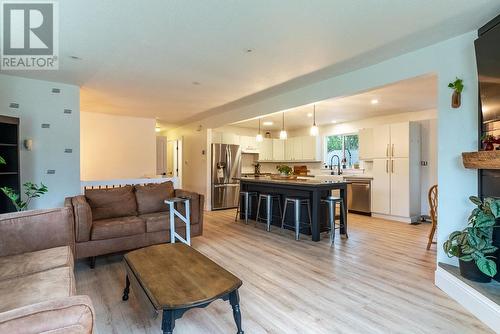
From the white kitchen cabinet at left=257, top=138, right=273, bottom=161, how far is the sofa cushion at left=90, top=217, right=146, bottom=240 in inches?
215

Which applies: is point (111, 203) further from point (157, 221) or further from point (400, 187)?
point (400, 187)

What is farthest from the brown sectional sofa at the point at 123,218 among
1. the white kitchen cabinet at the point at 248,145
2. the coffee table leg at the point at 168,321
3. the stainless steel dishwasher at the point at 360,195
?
the stainless steel dishwasher at the point at 360,195

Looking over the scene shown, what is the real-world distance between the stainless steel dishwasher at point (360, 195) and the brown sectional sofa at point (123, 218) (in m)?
4.13

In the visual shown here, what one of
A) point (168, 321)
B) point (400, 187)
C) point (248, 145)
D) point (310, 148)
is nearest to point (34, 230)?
point (168, 321)

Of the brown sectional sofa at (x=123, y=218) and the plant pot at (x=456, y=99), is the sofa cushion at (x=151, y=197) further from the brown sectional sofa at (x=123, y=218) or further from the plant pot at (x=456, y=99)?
the plant pot at (x=456, y=99)

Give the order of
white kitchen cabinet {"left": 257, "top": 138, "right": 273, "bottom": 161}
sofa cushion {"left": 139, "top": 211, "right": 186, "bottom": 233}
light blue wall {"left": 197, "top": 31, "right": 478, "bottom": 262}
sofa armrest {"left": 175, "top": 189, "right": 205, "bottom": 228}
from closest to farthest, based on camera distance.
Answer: light blue wall {"left": 197, "top": 31, "right": 478, "bottom": 262} → sofa cushion {"left": 139, "top": 211, "right": 186, "bottom": 233} → sofa armrest {"left": 175, "top": 189, "right": 205, "bottom": 228} → white kitchen cabinet {"left": 257, "top": 138, "right": 273, "bottom": 161}

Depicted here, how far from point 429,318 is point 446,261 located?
850 mm

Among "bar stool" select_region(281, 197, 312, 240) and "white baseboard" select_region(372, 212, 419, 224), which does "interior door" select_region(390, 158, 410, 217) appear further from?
"bar stool" select_region(281, 197, 312, 240)

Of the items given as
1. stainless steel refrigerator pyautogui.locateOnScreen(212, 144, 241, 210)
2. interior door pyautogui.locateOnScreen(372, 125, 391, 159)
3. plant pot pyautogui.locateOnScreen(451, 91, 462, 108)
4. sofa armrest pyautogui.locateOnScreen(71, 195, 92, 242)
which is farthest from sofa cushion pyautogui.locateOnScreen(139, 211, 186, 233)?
interior door pyautogui.locateOnScreen(372, 125, 391, 159)

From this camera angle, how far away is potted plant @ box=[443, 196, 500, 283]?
81.5 inches

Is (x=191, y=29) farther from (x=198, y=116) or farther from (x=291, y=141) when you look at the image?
(x=291, y=141)

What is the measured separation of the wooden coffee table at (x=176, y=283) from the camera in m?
1.57

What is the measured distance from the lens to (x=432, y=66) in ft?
9.11

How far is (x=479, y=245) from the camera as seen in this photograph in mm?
2164
